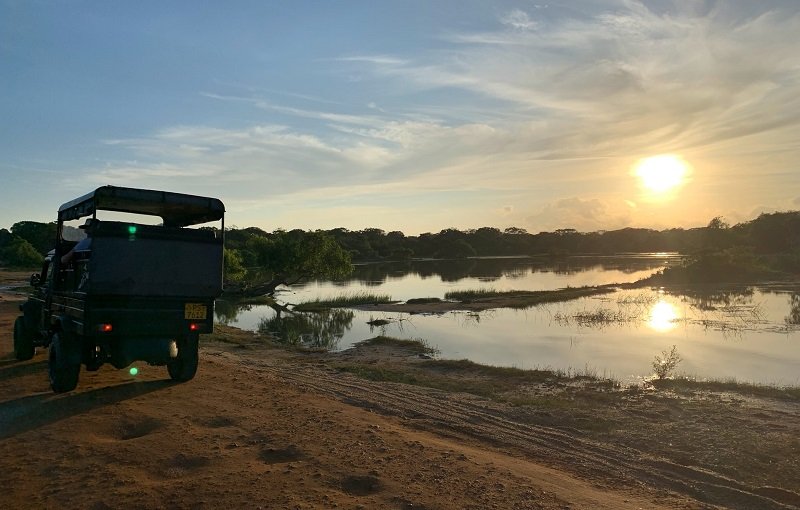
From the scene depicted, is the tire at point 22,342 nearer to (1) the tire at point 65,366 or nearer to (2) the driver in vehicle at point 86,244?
(2) the driver in vehicle at point 86,244

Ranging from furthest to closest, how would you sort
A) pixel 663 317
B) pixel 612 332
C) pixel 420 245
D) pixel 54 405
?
pixel 420 245
pixel 663 317
pixel 612 332
pixel 54 405

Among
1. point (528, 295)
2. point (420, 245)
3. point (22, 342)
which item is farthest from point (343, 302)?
point (420, 245)

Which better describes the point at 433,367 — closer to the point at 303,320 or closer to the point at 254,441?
the point at 254,441

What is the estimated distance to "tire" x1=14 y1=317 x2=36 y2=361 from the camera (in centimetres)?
1183

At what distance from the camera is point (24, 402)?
8.38 metres

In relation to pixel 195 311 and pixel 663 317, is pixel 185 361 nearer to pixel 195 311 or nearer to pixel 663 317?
pixel 195 311

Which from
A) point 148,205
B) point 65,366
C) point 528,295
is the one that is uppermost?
point 148,205

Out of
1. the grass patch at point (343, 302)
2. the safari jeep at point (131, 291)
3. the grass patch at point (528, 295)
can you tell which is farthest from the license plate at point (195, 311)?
the grass patch at point (528, 295)

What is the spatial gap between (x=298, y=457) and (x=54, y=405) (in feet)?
14.8

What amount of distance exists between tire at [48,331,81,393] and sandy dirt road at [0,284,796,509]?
0.24 m

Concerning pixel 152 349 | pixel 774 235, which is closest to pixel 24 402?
pixel 152 349

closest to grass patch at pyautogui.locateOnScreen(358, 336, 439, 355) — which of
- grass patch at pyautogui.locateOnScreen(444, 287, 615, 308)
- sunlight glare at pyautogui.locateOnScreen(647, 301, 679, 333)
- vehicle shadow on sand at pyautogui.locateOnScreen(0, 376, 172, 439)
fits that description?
vehicle shadow on sand at pyautogui.locateOnScreen(0, 376, 172, 439)

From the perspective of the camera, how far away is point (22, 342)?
11.9m

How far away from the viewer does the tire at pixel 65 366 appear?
344 inches
